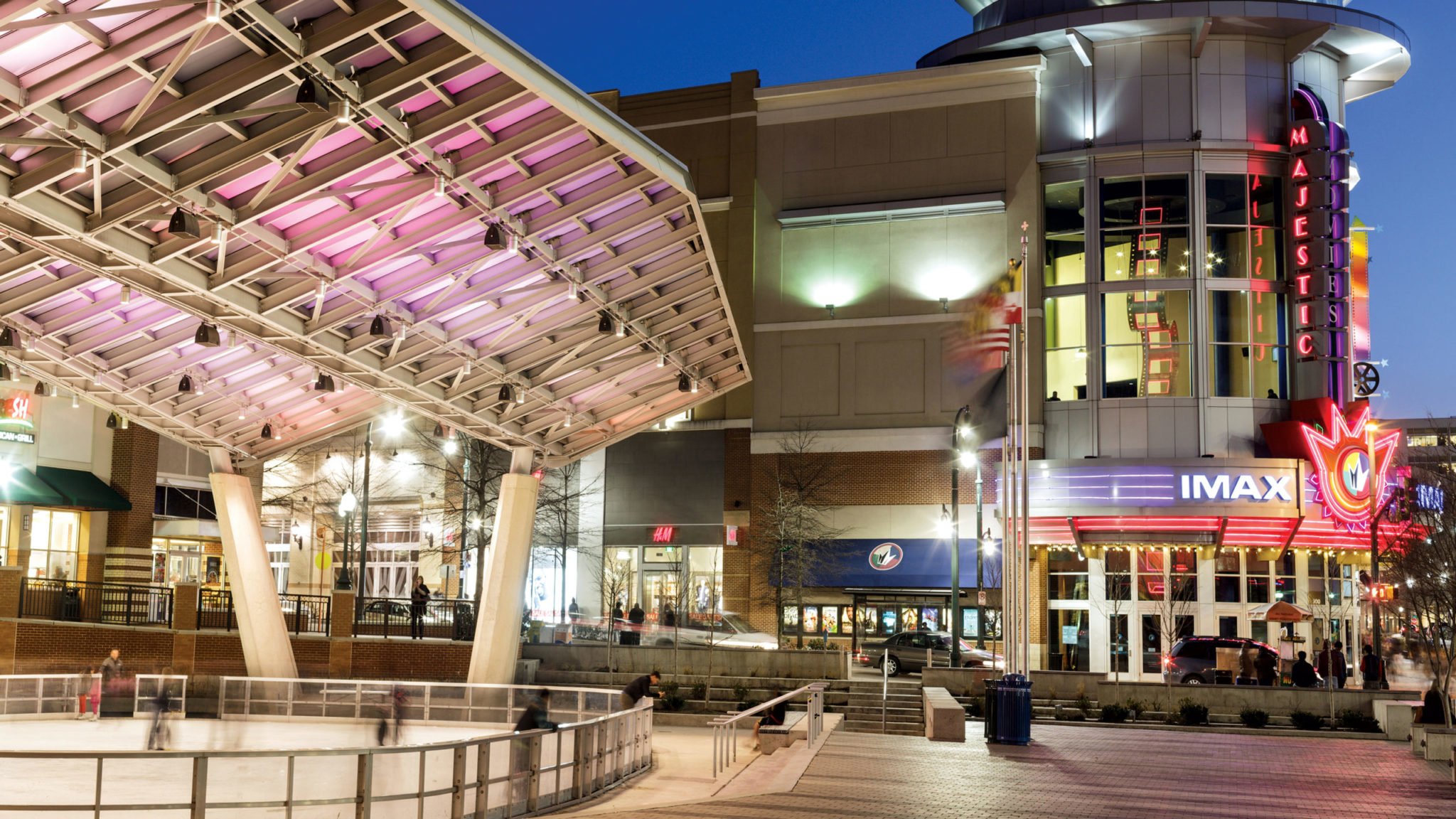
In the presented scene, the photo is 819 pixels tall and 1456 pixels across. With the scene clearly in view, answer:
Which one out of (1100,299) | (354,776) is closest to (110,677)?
(354,776)

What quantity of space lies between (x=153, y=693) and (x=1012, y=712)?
19863 mm

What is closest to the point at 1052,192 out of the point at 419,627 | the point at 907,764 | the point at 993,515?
the point at 993,515

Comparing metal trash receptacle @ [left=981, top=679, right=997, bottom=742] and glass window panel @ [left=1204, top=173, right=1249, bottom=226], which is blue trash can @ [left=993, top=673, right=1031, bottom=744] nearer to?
metal trash receptacle @ [left=981, top=679, right=997, bottom=742]

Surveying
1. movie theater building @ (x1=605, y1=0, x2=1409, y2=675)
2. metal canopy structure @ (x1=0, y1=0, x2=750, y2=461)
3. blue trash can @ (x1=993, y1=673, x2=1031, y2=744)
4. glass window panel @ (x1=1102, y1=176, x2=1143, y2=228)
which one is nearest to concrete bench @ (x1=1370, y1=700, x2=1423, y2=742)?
blue trash can @ (x1=993, y1=673, x2=1031, y2=744)

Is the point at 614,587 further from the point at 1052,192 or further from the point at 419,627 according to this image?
the point at 1052,192

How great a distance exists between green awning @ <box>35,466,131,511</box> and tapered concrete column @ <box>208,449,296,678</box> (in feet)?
40.9

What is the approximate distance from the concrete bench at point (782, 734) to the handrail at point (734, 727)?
160 mm

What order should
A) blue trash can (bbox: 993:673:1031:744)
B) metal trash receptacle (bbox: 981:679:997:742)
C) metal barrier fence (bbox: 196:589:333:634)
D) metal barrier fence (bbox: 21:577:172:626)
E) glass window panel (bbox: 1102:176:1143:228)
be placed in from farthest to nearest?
glass window panel (bbox: 1102:176:1143:228) → metal barrier fence (bbox: 196:589:333:634) → metal barrier fence (bbox: 21:577:172:626) → metal trash receptacle (bbox: 981:679:997:742) → blue trash can (bbox: 993:673:1031:744)

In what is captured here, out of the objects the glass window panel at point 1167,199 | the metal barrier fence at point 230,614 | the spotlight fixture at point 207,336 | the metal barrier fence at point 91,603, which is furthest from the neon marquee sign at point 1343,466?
the metal barrier fence at point 91,603

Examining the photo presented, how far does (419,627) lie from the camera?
135 feet

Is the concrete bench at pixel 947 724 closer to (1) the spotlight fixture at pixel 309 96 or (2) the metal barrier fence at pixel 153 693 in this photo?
(2) the metal barrier fence at pixel 153 693

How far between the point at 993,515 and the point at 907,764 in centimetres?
3051

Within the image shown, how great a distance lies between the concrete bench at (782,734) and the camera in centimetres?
2403

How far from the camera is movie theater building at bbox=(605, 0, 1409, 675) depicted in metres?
49.1
